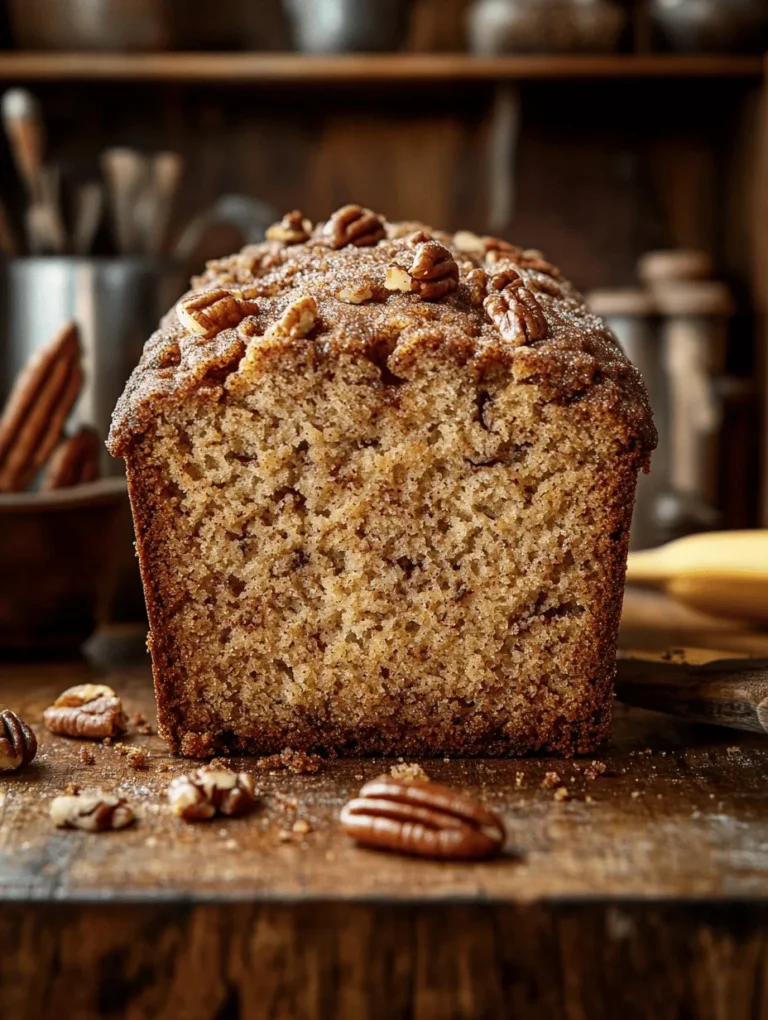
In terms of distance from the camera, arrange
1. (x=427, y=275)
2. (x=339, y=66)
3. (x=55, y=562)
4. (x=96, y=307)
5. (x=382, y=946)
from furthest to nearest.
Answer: (x=339, y=66), (x=96, y=307), (x=55, y=562), (x=427, y=275), (x=382, y=946)

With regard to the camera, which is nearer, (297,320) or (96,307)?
(297,320)

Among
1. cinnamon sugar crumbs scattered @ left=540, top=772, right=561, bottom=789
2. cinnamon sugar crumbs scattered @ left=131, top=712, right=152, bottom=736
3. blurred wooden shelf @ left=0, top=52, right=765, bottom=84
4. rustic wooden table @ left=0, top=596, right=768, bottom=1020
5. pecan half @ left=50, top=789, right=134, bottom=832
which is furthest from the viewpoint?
blurred wooden shelf @ left=0, top=52, right=765, bottom=84

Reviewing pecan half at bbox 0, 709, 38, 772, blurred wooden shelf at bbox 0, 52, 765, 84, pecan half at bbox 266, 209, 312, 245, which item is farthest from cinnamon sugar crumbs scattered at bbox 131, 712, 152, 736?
blurred wooden shelf at bbox 0, 52, 765, 84

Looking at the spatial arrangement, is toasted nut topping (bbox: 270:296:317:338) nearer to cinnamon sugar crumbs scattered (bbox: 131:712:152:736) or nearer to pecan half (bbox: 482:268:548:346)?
pecan half (bbox: 482:268:548:346)

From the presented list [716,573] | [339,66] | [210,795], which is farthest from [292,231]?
[339,66]

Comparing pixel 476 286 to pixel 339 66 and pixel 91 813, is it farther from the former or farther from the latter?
pixel 339 66

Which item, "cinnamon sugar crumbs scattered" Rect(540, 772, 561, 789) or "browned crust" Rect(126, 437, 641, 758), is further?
"browned crust" Rect(126, 437, 641, 758)

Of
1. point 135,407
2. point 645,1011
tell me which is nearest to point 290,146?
point 135,407
